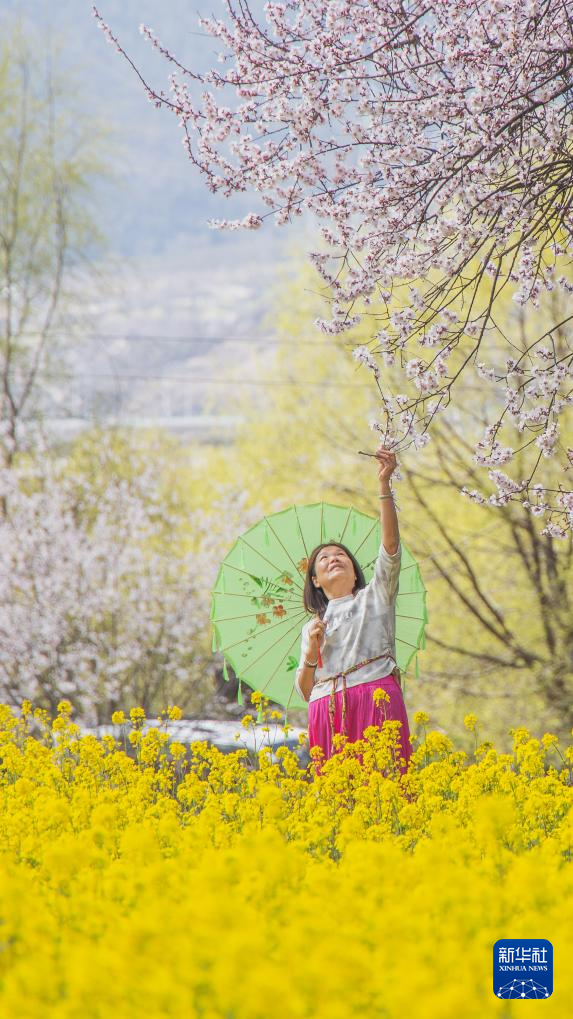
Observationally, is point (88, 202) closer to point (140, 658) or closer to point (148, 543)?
point (148, 543)

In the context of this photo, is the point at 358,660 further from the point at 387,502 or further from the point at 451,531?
the point at 451,531

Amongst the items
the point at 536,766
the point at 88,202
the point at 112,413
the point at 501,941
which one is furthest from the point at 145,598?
the point at 501,941

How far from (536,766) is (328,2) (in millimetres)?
3031

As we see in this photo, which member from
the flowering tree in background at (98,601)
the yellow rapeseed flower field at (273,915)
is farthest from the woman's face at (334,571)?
the flowering tree in background at (98,601)

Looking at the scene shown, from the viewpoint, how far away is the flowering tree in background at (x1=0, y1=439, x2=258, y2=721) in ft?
38.0

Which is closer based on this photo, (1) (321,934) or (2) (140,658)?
(1) (321,934)

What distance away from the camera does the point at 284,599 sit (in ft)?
17.3

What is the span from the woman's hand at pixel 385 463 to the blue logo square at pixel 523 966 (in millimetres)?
2269

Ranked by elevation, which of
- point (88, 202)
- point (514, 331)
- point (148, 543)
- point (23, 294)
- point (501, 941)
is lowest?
point (501, 941)

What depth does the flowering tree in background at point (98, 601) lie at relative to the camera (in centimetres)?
1159

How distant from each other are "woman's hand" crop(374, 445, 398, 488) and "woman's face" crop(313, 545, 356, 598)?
736mm

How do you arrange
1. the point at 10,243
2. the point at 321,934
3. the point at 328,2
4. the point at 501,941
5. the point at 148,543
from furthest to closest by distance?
the point at 10,243 < the point at 148,543 < the point at 328,2 < the point at 501,941 < the point at 321,934

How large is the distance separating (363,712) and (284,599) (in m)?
1.02

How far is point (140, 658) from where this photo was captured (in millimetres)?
11945
